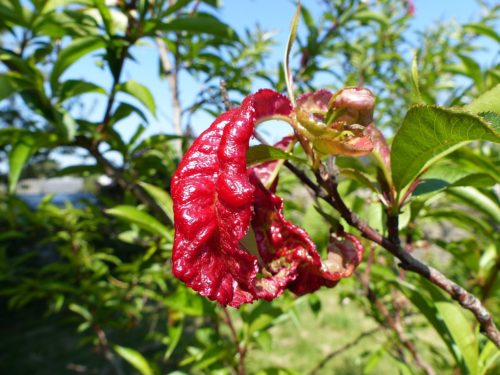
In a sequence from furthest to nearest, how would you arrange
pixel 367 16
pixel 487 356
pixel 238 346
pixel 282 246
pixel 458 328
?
pixel 367 16 → pixel 238 346 → pixel 487 356 → pixel 458 328 → pixel 282 246

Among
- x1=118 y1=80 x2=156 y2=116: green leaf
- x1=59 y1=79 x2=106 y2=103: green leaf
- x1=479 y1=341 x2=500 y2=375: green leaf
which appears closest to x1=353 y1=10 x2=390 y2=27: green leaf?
x1=118 y1=80 x2=156 y2=116: green leaf

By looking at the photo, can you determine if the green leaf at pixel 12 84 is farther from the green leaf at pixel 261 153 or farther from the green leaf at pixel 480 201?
the green leaf at pixel 480 201

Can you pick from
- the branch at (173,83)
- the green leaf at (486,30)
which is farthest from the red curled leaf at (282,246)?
the branch at (173,83)

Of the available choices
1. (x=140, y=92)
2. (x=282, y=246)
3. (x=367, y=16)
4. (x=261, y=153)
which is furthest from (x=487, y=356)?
(x=367, y=16)

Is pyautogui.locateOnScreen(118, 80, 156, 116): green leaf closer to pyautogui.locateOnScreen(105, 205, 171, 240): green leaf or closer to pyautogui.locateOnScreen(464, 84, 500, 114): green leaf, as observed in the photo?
pyautogui.locateOnScreen(105, 205, 171, 240): green leaf

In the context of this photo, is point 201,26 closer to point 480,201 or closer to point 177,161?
point 177,161

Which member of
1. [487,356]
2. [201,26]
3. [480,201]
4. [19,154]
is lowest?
[487,356]
